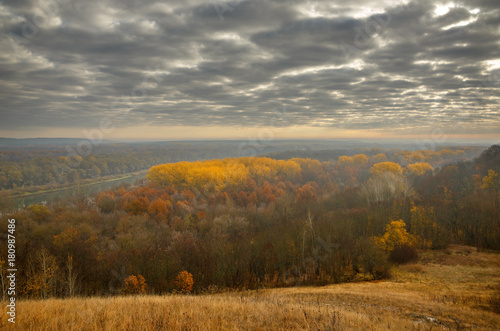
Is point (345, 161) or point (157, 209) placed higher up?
point (345, 161)

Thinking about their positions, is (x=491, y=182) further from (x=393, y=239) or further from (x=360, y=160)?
(x=360, y=160)

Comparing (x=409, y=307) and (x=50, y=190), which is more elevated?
(x=409, y=307)

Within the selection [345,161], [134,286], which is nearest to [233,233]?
[134,286]

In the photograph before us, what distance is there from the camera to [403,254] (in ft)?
142

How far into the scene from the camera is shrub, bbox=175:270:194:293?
3325cm

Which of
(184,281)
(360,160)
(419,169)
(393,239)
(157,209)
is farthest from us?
(360,160)

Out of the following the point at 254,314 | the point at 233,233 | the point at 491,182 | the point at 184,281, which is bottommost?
the point at 233,233

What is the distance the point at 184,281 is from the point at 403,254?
34.4 meters

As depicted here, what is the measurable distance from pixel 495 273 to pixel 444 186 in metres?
51.7

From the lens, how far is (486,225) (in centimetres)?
5059

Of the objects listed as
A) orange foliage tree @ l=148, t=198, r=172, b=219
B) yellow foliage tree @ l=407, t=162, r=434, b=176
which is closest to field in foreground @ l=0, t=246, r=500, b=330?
orange foliage tree @ l=148, t=198, r=172, b=219

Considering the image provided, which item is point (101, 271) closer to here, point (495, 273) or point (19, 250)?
point (19, 250)

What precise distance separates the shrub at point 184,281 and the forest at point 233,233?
13cm

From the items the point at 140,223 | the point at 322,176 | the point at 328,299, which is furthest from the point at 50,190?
the point at 328,299
